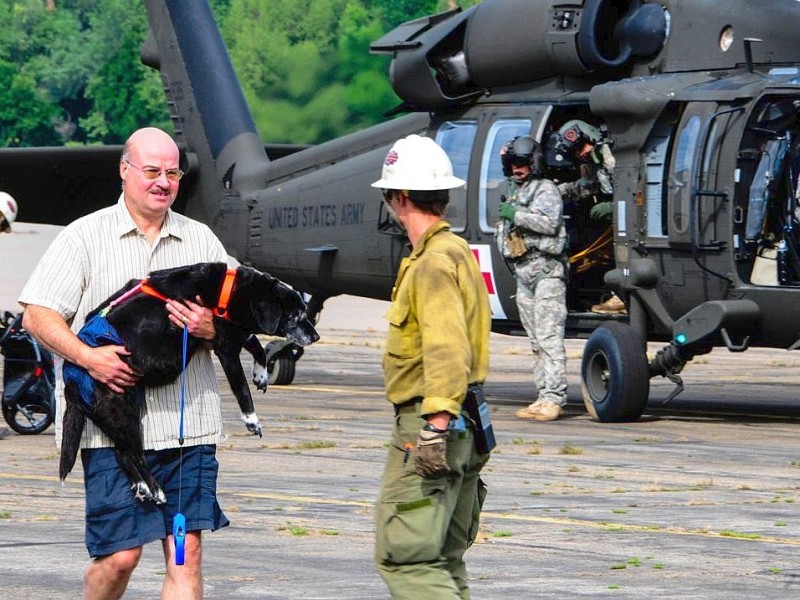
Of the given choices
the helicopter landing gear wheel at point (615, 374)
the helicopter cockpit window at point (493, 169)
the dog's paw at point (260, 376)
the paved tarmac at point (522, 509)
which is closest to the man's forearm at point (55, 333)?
the dog's paw at point (260, 376)

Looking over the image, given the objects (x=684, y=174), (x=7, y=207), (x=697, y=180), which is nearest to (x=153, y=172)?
(x=7, y=207)

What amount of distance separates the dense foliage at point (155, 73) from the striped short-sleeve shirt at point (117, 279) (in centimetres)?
4020

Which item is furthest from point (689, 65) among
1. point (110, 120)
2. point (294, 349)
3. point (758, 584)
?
point (110, 120)

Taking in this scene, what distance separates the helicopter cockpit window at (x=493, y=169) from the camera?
15.4 meters

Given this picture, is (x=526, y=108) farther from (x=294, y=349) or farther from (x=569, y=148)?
(x=294, y=349)

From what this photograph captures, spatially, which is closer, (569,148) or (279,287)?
(279,287)

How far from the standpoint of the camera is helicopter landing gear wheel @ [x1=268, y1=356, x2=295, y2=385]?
18.6 meters

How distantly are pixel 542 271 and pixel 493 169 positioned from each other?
4.29 ft

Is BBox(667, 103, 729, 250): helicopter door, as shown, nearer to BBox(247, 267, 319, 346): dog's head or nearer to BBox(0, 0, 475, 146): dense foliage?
BBox(247, 267, 319, 346): dog's head

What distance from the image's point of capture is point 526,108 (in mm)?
15391

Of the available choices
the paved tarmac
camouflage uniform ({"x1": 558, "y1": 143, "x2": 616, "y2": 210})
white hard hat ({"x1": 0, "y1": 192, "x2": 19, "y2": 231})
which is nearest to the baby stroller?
the paved tarmac

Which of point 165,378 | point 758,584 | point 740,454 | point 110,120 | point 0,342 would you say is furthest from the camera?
point 110,120

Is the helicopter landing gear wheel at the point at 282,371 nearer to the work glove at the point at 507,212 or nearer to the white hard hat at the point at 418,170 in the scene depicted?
the work glove at the point at 507,212

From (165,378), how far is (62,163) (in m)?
13.7
